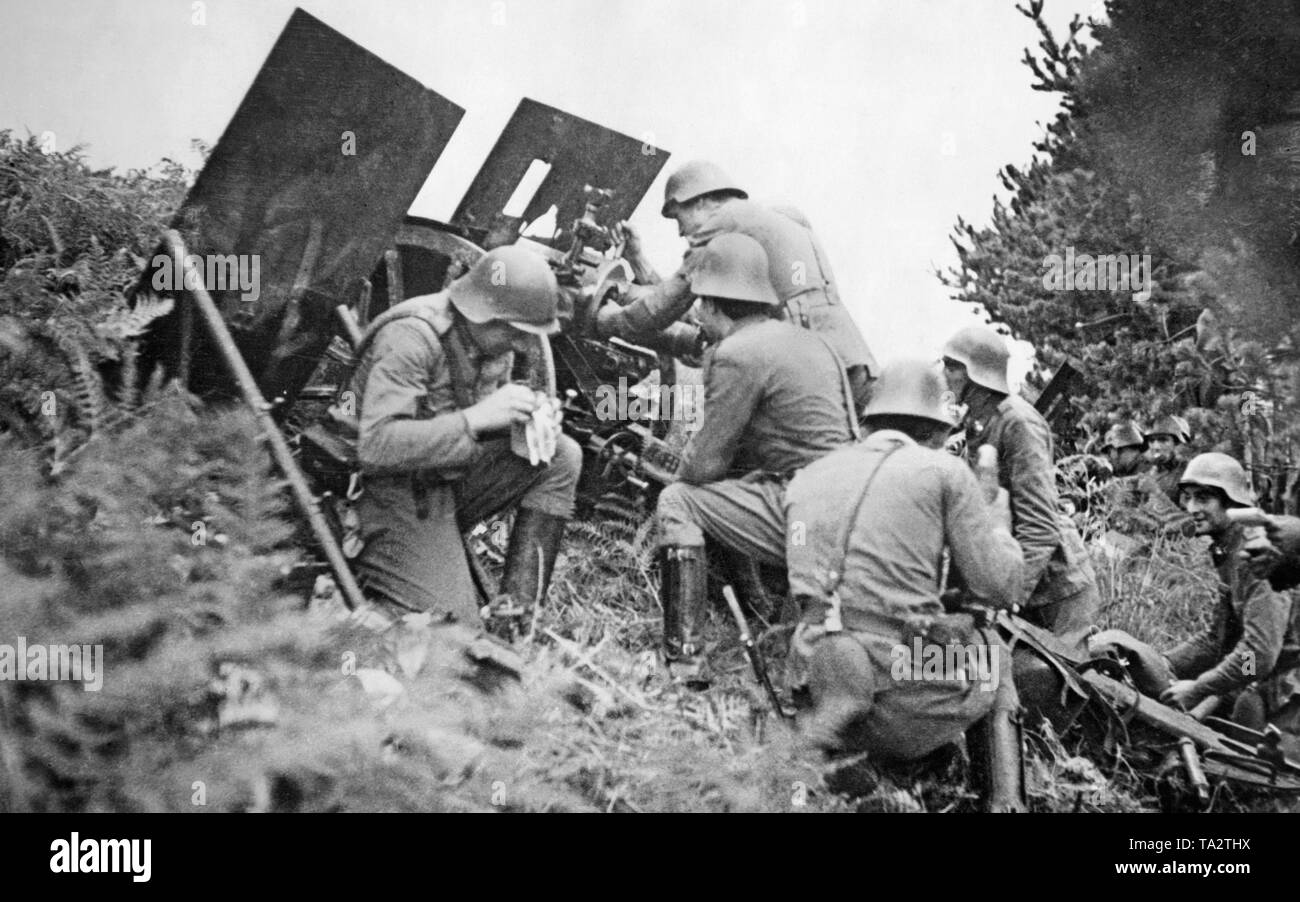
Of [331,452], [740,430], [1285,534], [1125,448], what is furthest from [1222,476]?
[331,452]

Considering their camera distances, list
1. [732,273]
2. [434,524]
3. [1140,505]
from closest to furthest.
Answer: [434,524] → [732,273] → [1140,505]

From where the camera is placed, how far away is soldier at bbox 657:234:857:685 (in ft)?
18.3

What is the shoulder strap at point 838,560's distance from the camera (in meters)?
5.41

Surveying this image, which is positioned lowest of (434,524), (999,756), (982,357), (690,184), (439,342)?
(999,756)

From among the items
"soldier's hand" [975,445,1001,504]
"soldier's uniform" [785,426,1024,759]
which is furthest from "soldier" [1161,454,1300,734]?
"soldier's uniform" [785,426,1024,759]

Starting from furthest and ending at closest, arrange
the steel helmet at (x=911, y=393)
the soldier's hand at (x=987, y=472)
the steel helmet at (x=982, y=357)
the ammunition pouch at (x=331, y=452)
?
the steel helmet at (x=982, y=357) → the soldier's hand at (x=987, y=472) → the steel helmet at (x=911, y=393) → the ammunition pouch at (x=331, y=452)

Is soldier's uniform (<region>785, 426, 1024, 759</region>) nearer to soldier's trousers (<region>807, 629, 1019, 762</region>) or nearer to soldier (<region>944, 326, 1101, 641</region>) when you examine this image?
soldier's trousers (<region>807, 629, 1019, 762</region>)

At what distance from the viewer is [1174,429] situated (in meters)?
6.61

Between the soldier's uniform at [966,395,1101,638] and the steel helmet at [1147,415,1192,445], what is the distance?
0.73 m

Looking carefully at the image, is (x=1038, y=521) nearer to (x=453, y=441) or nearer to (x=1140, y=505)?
(x=1140, y=505)

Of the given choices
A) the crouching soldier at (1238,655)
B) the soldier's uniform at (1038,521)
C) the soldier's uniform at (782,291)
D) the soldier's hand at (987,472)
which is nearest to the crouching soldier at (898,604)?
the soldier's hand at (987,472)

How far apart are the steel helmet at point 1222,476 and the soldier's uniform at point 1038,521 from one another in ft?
1.96

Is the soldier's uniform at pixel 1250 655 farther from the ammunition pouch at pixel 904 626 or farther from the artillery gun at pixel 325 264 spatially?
the artillery gun at pixel 325 264

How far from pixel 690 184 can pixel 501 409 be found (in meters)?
1.32
